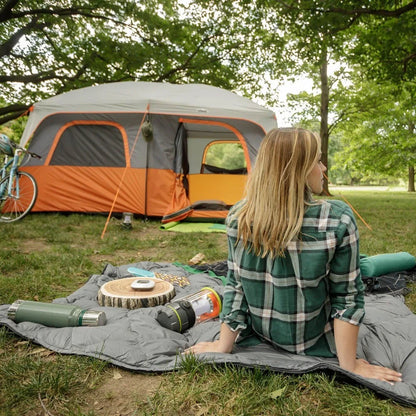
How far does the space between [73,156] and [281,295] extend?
5794 mm

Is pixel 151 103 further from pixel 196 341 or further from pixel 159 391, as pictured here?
pixel 159 391

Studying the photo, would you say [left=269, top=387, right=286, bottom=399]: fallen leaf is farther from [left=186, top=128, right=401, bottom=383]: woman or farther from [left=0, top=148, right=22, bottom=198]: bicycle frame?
[left=0, top=148, right=22, bottom=198]: bicycle frame

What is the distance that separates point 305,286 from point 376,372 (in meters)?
0.51

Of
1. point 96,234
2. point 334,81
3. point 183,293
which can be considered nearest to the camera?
point 183,293

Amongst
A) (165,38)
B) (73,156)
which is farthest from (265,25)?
(73,156)

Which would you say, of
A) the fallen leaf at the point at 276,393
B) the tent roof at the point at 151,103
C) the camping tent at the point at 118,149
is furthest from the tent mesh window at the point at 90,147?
the fallen leaf at the point at 276,393

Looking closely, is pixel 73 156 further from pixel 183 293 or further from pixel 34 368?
pixel 34 368

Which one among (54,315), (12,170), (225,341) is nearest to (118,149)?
(12,170)

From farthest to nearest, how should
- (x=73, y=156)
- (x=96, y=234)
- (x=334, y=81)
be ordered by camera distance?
(x=334, y=81) < (x=73, y=156) < (x=96, y=234)

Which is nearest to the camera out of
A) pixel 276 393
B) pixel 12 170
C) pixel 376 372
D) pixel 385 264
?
pixel 276 393

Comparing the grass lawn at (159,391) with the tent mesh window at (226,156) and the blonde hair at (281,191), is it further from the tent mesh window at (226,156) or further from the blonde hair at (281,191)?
the tent mesh window at (226,156)

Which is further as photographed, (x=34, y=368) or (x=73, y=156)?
(x=73, y=156)

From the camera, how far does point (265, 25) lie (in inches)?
454

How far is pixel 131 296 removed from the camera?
2.45m
